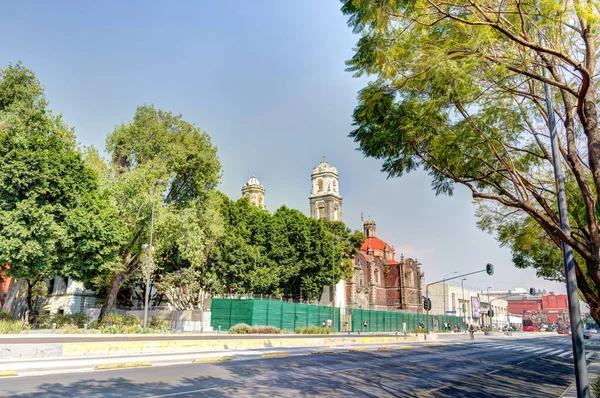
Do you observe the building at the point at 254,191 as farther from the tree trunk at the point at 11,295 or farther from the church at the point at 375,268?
the tree trunk at the point at 11,295

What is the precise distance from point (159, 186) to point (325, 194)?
56.6m

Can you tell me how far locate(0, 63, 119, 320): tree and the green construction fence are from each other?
45.1 feet

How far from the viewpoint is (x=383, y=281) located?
295 feet

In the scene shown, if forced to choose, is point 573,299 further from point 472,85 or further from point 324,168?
point 324,168

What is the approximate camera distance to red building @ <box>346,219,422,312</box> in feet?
259

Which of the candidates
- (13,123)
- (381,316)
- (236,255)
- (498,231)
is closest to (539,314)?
(381,316)

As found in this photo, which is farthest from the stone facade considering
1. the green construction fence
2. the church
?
the green construction fence

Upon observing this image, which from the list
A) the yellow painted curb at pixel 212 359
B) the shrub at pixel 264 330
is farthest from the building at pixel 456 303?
the yellow painted curb at pixel 212 359

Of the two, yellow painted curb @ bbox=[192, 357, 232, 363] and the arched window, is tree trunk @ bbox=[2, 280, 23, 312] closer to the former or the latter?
yellow painted curb @ bbox=[192, 357, 232, 363]

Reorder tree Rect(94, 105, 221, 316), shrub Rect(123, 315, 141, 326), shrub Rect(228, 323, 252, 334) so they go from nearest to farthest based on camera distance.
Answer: tree Rect(94, 105, 221, 316) → shrub Rect(123, 315, 141, 326) → shrub Rect(228, 323, 252, 334)

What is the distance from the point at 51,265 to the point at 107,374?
18652 millimetres

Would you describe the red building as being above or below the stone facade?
below

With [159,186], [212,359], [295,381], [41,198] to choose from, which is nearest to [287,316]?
[159,186]

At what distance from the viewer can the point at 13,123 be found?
93.4 ft
